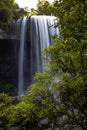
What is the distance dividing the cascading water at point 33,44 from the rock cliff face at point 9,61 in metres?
0.57

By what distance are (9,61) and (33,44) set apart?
3.00 meters

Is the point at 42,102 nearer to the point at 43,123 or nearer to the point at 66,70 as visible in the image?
the point at 66,70

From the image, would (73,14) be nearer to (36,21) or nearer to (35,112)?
(35,112)

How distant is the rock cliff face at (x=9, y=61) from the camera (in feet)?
96.7

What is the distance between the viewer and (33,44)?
97.7 feet

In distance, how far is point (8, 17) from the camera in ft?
97.1

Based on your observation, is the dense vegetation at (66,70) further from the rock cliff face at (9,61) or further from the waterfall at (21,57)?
the rock cliff face at (9,61)

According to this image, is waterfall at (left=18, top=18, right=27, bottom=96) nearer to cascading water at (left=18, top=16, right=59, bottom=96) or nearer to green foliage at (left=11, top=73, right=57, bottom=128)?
cascading water at (left=18, top=16, right=59, bottom=96)

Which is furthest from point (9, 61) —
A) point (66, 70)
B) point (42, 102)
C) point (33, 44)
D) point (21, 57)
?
point (66, 70)

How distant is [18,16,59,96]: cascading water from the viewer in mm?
28703

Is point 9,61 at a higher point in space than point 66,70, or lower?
higher

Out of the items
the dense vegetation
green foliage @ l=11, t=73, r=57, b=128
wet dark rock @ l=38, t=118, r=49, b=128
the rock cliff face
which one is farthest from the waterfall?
green foliage @ l=11, t=73, r=57, b=128

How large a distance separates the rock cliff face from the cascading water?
22.4 inches

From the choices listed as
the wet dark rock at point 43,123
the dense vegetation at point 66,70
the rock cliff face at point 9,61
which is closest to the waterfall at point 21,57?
the rock cliff face at point 9,61
